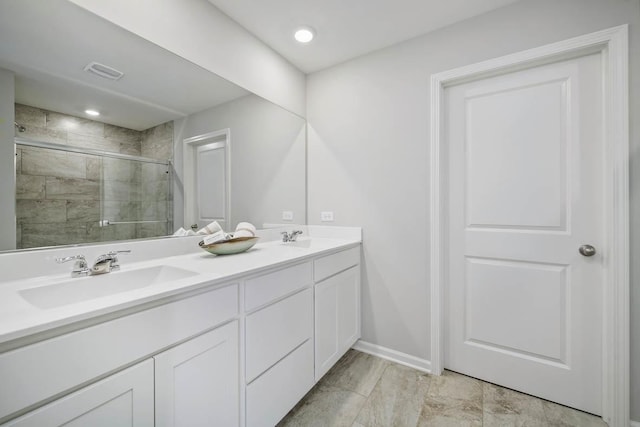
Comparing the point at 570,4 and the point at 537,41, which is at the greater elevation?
the point at 570,4

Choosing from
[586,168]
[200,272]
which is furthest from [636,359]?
[200,272]

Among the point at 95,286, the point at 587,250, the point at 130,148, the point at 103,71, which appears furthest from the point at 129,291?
the point at 587,250

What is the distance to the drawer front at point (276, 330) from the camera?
3.87 ft

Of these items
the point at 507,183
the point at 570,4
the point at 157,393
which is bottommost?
the point at 157,393

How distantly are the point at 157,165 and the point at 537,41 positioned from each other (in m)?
2.22

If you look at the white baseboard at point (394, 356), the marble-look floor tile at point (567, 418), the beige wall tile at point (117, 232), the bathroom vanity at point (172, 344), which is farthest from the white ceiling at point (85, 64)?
the marble-look floor tile at point (567, 418)

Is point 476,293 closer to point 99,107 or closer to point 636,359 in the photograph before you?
point 636,359

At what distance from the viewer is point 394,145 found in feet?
6.49

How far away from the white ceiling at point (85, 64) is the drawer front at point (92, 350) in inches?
37.7

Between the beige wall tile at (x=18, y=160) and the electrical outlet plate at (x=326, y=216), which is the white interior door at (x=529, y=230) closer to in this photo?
the electrical outlet plate at (x=326, y=216)

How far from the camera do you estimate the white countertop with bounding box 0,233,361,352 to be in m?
0.66

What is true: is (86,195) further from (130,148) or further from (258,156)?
(258,156)

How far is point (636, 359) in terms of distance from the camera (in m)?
1.34

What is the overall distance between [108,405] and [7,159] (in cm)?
96
